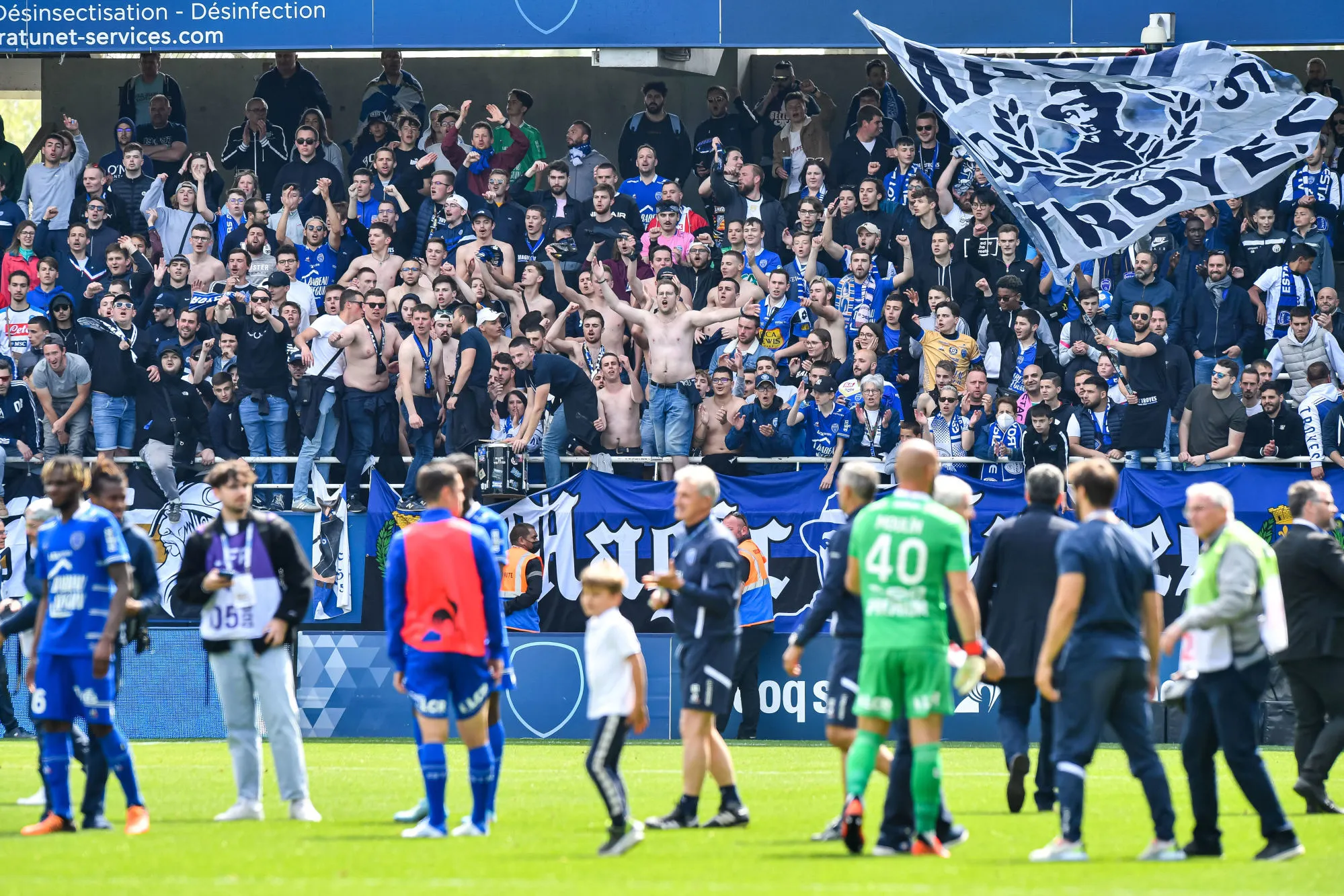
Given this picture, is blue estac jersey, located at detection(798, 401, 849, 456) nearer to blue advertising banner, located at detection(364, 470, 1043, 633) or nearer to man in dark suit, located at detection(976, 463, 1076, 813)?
blue advertising banner, located at detection(364, 470, 1043, 633)

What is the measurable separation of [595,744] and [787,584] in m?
10.2

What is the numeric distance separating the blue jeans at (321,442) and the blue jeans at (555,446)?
2505mm

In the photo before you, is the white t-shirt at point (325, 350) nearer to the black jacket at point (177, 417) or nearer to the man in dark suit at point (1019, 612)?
the black jacket at point (177, 417)

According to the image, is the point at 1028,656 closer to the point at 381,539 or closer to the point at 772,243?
the point at 381,539

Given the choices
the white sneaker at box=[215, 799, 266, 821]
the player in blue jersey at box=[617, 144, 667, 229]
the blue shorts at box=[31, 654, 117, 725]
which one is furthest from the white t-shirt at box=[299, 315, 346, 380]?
the blue shorts at box=[31, 654, 117, 725]

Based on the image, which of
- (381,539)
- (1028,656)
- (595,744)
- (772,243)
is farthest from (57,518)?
(772,243)

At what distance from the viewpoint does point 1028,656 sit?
38.1 ft

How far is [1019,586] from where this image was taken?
→ 1166 cm

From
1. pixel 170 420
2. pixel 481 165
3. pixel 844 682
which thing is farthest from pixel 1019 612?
pixel 481 165

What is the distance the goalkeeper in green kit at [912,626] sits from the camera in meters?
8.95

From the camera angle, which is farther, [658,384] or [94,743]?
[658,384]

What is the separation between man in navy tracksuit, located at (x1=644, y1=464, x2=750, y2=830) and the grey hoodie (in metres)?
16.5

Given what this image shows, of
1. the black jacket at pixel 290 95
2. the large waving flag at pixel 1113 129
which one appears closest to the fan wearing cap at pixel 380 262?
the black jacket at pixel 290 95

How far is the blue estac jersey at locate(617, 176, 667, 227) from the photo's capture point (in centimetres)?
2311
